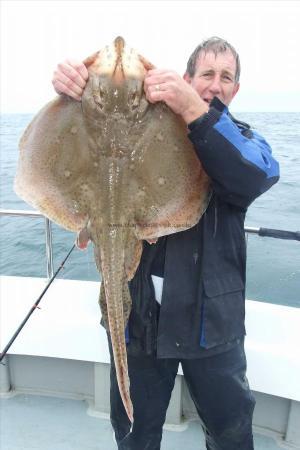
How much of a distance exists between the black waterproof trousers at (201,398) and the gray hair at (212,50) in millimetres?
1560

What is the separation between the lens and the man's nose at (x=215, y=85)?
2275 millimetres

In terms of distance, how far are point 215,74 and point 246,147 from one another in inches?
22.2

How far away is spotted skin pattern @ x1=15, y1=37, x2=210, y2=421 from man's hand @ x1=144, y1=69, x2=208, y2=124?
0.27 ft

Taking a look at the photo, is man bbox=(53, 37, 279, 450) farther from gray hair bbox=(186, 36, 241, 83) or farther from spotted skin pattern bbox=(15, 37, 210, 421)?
spotted skin pattern bbox=(15, 37, 210, 421)

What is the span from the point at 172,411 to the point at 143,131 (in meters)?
2.56

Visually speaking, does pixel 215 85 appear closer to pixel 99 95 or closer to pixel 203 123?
pixel 203 123

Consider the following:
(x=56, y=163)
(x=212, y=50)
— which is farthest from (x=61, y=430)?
(x=212, y=50)

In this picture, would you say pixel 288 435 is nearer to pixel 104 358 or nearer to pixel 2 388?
pixel 104 358

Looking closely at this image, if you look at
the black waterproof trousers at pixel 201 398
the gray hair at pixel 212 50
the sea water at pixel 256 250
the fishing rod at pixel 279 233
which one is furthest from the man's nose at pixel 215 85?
the sea water at pixel 256 250

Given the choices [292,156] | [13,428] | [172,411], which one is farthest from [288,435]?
[292,156]

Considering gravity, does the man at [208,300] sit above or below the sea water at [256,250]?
above

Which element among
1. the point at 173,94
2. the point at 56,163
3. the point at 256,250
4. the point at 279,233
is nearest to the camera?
the point at 173,94

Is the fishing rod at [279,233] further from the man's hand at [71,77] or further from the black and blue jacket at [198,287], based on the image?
the man's hand at [71,77]

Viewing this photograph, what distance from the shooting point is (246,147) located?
196cm
